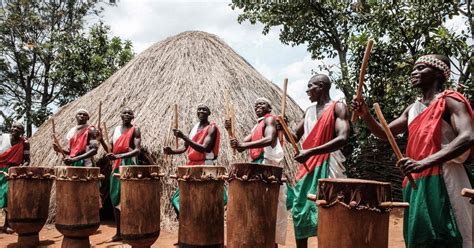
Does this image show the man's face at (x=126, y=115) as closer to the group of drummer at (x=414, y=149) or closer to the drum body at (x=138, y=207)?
the group of drummer at (x=414, y=149)

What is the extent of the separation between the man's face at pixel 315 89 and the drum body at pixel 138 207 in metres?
1.89

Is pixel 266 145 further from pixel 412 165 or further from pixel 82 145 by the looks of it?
pixel 82 145

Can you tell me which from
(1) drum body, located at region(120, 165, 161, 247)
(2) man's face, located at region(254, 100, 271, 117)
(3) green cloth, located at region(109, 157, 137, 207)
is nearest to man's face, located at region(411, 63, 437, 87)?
(2) man's face, located at region(254, 100, 271, 117)

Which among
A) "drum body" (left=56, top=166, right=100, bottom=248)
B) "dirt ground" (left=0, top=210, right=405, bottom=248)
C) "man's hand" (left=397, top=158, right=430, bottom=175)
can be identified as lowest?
"dirt ground" (left=0, top=210, right=405, bottom=248)

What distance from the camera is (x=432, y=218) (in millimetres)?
2336

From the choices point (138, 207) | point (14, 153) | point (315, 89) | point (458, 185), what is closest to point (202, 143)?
point (138, 207)

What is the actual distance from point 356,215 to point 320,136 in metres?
1.32

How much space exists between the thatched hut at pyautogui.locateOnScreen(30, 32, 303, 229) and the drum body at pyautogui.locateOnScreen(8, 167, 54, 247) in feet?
7.03

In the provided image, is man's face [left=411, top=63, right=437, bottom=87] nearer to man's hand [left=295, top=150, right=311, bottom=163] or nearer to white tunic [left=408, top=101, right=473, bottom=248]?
white tunic [left=408, top=101, right=473, bottom=248]

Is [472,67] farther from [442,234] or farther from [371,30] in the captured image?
[442,234]

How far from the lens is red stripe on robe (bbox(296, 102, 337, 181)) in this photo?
335 centimetres

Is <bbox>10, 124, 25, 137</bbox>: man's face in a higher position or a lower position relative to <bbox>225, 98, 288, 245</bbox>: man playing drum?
higher

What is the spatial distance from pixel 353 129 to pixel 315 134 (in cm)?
587

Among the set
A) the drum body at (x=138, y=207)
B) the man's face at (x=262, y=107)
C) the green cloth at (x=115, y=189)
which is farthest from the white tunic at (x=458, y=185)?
the green cloth at (x=115, y=189)
